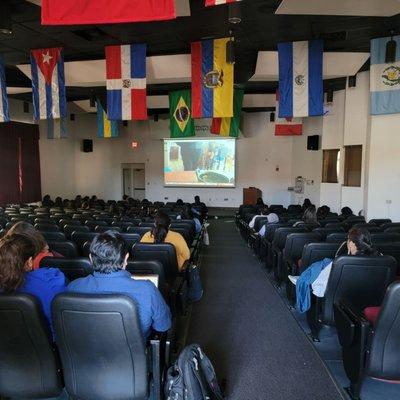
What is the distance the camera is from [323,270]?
3049 millimetres

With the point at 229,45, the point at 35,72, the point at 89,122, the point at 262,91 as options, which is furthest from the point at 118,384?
the point at 89,122

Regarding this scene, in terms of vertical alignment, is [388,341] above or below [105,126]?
below

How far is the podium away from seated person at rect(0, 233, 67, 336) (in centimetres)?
1321

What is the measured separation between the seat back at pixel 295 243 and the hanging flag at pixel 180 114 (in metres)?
6.61

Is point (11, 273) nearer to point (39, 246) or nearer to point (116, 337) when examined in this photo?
point (116, 337)

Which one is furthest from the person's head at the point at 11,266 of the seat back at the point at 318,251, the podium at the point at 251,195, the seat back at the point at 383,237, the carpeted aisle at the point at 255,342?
the podium at the point at 251,195

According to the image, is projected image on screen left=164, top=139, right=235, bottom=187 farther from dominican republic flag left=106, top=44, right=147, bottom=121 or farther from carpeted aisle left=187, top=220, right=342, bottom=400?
carpeted aisle left=187, top=220, right=342, bottom=400

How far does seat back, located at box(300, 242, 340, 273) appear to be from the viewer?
143 inches

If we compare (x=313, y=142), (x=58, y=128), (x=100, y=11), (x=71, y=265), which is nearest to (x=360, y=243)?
(x=71, y=265)

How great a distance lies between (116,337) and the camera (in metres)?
1.82

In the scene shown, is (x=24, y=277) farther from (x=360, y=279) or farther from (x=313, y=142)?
(x=313, y=142)

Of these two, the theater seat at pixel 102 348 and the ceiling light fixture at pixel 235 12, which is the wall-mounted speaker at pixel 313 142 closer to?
the ceiling light fixture at pixel 235 12

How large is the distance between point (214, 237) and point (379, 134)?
16.8 feet

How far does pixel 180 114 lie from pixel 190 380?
30.4ft
